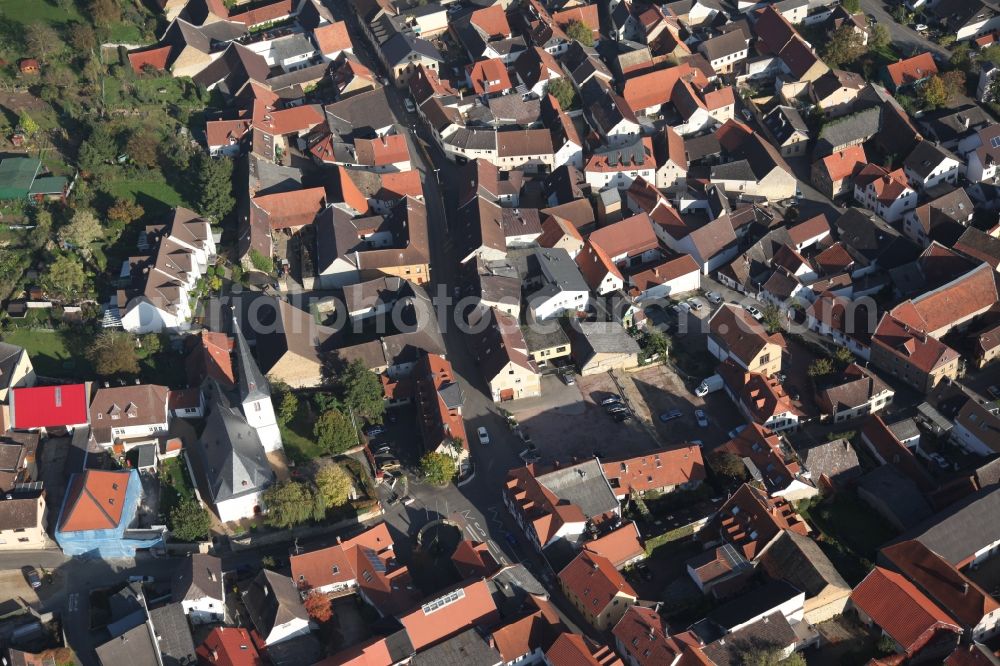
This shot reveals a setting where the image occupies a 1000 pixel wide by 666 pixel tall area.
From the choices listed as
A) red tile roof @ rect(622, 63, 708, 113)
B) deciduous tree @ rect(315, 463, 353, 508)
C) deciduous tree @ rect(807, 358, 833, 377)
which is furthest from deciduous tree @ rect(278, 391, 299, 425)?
red tile roof @ rect(622, 63, 708, 113)

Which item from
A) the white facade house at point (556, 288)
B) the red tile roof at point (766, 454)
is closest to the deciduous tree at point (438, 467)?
the white facade house at point (556, 288)

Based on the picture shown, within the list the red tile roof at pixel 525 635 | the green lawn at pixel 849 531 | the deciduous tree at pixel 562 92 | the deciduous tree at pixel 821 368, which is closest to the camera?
the red tile roof at pixel 525 635

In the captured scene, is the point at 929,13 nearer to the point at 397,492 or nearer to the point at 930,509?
the point at 930,509

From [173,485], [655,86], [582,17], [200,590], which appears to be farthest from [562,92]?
[200,590]

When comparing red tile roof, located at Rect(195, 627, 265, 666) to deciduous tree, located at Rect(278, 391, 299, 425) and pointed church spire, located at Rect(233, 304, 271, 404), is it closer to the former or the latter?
pointed church spire, located at Rect(233, 304, 271, 404)

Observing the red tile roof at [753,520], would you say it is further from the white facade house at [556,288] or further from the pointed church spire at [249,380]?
the pointed church spire at [249,380]

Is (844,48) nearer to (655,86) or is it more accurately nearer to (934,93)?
(934,93)

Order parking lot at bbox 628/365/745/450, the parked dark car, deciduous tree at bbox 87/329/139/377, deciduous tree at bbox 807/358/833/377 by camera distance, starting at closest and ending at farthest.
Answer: the parked dark car, deciduous tree at bbox 87/329/139/377, parking lot at bbox 628/365/745/450, deciduous tree at bbox 807/358/833/377

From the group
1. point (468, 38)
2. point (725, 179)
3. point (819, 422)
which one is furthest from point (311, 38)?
point (819, 422)
